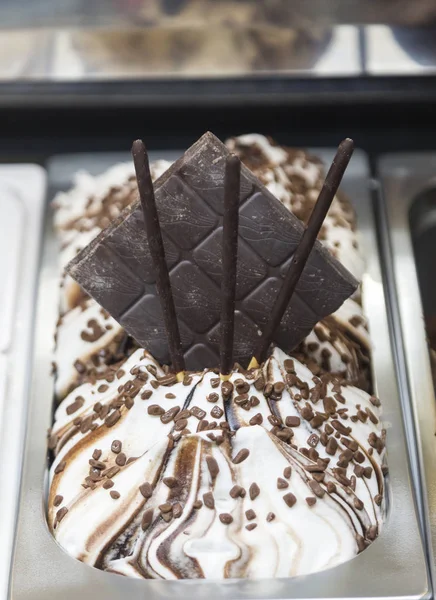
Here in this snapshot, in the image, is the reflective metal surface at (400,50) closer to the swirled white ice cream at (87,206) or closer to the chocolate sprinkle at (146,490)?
the swirled white ice cream at (87,206)

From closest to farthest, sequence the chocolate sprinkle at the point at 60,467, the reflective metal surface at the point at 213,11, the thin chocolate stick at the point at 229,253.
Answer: the thin chocolate stick at the point at 229,253 → the chocolate sprinkle at the point at 60,467 → the reflective metal surface at the point at 213,11

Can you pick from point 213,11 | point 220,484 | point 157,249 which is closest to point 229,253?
point 157,249

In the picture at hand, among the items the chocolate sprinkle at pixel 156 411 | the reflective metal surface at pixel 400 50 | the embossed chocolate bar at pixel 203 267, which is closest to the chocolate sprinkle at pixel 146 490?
the chocolate sprinkle at pixel 156 411

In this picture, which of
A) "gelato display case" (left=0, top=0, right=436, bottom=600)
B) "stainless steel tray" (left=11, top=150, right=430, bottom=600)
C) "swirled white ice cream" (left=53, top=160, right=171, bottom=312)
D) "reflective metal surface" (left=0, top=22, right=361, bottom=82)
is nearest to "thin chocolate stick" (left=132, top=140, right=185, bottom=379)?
"gelato display case" (left=0, top=0, right=436, bottom=600)

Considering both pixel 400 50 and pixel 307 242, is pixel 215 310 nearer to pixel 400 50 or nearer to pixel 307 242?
pixel 307 242

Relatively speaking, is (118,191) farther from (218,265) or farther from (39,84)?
(218,265)

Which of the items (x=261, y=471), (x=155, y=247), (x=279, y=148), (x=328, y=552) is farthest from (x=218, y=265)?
(x=279, y=148)
